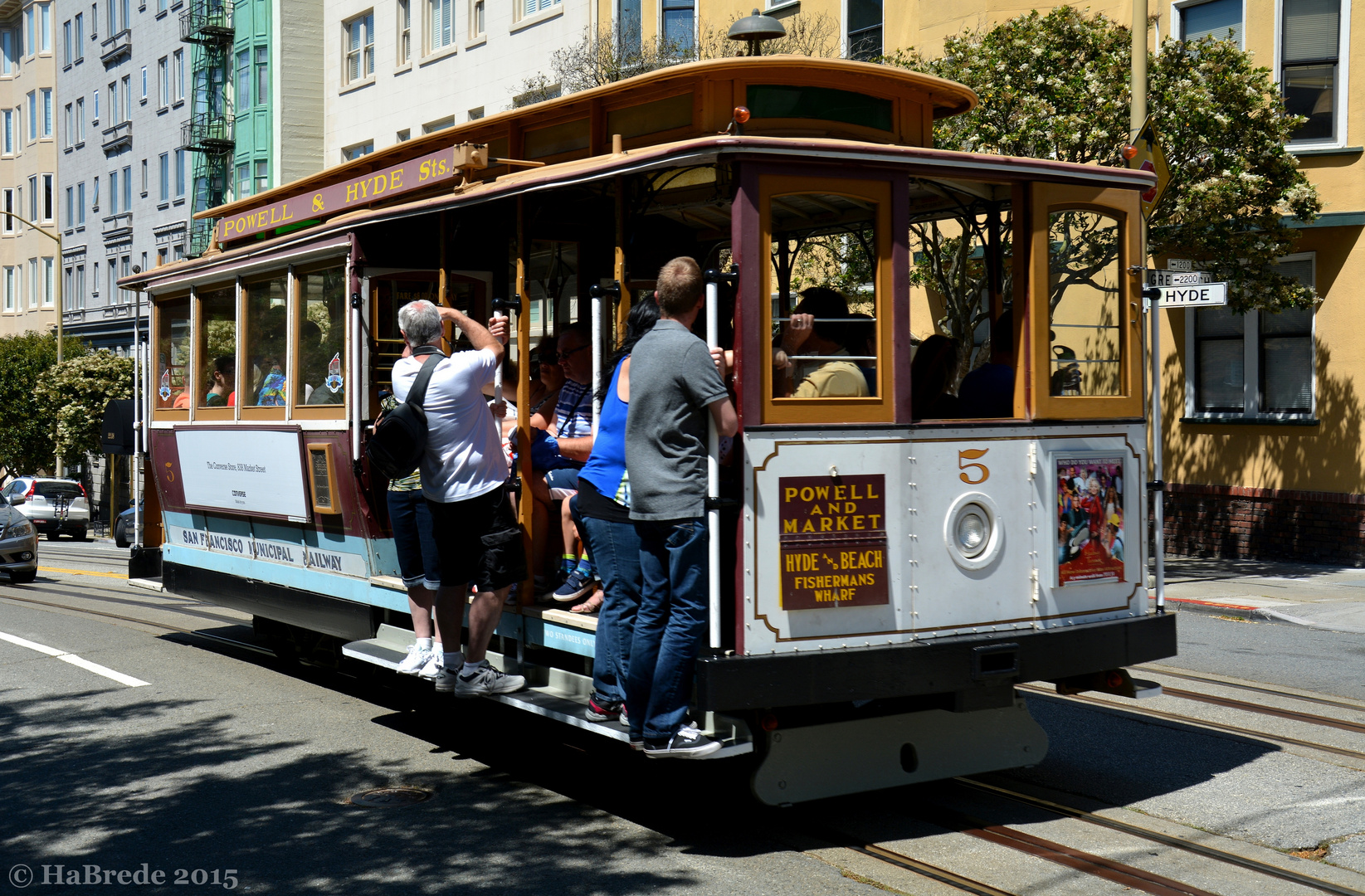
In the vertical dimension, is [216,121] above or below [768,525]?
above

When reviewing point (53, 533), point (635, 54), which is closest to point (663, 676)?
point (635, 54)

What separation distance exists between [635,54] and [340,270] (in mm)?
15182

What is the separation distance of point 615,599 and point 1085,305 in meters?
2.50

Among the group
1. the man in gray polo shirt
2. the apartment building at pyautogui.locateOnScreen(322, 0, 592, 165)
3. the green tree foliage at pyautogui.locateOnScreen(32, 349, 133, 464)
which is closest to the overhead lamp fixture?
the man in gray polo shirt

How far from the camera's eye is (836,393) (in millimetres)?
5535

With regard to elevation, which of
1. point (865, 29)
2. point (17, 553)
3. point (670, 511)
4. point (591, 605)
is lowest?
point (17, 553)

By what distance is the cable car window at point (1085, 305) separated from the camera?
238 inches

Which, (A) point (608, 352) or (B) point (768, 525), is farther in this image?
(A) point (608, 352)

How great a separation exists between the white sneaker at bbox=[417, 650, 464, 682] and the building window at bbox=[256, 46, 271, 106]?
119ft

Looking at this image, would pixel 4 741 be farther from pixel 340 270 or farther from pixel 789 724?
pixel 789 724

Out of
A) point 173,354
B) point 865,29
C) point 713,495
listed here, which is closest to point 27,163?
point 865,29

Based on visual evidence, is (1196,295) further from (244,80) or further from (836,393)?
(244,80)

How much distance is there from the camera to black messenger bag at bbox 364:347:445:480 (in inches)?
252

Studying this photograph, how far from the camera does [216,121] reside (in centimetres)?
4228
